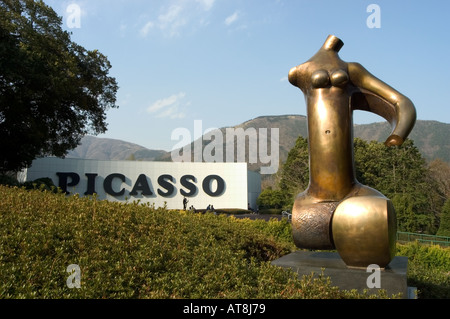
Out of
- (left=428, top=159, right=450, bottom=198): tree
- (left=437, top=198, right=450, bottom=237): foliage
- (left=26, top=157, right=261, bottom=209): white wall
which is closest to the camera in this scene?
(left=437, top=198, right=450, bottom=237): foliage

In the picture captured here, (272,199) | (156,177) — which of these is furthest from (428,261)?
(272,199)

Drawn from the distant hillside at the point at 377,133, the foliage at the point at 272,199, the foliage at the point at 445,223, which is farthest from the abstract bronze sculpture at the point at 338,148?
the distant hillside at the point at 377,133

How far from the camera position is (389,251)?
164 inches

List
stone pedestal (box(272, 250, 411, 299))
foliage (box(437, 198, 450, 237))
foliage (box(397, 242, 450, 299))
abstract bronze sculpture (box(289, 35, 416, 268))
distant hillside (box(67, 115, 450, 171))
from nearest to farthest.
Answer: stone pedestal (box(272, 250, 411, 299)) < abstract bronze sculpture (box(289, 35, 416, 268)) < foliage (box(397, 242, 450, 299)) < foliage (box(437, 198, 450, 237)) < distant hillside (box(67, 115, 450, 171))

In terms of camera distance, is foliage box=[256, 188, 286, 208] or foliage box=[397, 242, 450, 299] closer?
foliage box=[397, 242, 450, 299]

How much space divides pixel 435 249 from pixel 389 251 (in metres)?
6.82

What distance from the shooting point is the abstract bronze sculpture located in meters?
4.30

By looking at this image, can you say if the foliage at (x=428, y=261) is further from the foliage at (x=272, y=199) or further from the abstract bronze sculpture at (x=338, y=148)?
the foliage at (x=272, y=199)

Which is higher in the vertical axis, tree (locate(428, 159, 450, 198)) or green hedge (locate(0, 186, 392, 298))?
tree (locate(428, 159, 450, 198))

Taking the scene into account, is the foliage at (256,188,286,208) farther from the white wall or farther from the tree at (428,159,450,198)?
the tree at (428,159,450,198)

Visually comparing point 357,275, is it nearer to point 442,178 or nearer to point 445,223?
point 445,223

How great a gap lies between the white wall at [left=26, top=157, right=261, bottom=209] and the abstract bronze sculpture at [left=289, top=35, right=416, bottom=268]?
81.7ft

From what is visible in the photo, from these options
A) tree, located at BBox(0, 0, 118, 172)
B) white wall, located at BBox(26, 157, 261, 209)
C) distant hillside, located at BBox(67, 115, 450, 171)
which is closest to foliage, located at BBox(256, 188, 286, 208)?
white wall, located at BBox(26, 157, 261, 209)
